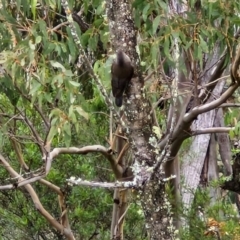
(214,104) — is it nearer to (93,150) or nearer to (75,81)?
(75,81)

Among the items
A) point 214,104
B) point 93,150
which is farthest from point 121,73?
point 93,150

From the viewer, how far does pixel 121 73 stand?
2.90 m

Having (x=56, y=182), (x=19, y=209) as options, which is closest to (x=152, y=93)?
(x=56, y=182)

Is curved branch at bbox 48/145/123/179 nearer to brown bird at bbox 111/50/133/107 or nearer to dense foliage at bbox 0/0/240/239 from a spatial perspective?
dense foliage at bbox 0/0/240/239

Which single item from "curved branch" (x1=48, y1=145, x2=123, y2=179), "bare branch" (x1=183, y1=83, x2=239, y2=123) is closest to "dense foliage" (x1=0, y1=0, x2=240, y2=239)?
"curved branch" (x1=48, y1=145, x2=123, y2=179)

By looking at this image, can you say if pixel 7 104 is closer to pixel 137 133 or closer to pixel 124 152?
pixel 124 152

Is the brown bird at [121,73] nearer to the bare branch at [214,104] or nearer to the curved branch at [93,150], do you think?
the bare branch at [214,104]

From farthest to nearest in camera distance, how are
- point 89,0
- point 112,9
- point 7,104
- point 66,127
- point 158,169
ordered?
point 7,104
point 89,0
point 66,127
point 112,9
point 158,169

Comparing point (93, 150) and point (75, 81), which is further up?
point (75, 81)

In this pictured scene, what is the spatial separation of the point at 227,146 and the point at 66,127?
528 cm

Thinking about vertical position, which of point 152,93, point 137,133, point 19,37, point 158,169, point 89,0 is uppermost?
point 89,0

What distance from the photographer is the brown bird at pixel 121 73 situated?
2748mm

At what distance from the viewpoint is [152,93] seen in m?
3.82

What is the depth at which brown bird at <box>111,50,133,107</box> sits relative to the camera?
2.75 metres
